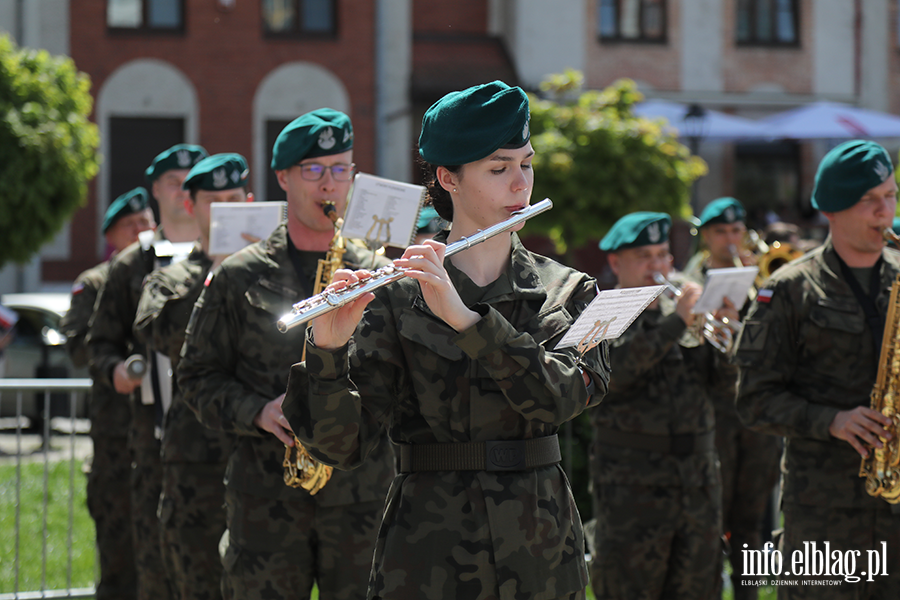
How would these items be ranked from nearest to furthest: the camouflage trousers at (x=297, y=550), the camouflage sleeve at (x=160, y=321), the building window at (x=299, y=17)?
1. the camouflage trousers at (x=297, y=550)
2. the camouflage sleeve at (x=160, y=321)
3. the building window at (x=299, y=17)

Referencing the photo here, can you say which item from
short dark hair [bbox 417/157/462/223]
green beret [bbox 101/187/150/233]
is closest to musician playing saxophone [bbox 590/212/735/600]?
short dark hair [bbox 417/157/462/223]

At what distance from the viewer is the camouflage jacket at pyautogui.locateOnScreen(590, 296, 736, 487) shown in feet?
17.3

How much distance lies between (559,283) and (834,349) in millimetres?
1893

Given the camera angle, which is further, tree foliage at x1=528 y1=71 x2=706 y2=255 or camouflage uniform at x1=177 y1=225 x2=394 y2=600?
tree foliage at x1=528 y1=71 x2=706 y2=255

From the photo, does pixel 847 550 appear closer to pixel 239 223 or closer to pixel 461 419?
pixel 461 419

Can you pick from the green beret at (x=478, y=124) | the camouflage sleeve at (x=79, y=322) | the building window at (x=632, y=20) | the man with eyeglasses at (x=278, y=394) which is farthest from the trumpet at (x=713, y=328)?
the building window at (x=632, y=20)

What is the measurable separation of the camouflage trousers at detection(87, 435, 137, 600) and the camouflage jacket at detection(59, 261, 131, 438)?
0.13 meters

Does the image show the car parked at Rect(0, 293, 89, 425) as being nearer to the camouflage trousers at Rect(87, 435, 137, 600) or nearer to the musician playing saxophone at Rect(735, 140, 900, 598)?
the camouflage trousers at Rect(87, 435, 137, 600)

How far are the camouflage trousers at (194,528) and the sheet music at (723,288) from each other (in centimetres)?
242

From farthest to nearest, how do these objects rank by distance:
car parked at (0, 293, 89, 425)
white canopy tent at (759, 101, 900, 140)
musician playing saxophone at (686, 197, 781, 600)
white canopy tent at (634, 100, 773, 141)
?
white canopy tent at (759, 101, 900, 140), white canopy tent at (634, 100, 773, 141), car parked at (0, 293, 89, 425), musician playing saxophone at (686, 197, 781, 600)

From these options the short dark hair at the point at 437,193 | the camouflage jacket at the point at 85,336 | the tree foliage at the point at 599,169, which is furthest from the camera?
the tree foliage at the point at 599,169

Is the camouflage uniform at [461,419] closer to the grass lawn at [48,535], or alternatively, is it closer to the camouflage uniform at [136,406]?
the camouflage uniform at [136,406]

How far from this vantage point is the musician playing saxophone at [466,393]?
2688 mm

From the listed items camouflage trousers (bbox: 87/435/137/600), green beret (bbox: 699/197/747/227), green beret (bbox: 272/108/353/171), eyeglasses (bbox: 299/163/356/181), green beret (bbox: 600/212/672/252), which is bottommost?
camouflage trousers (bbox: 87/435/137/600)
